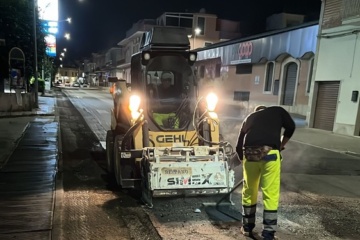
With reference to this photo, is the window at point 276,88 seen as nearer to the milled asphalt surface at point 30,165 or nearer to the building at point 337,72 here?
the building at point 337,72

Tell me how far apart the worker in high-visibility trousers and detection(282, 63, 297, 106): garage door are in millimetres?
16699

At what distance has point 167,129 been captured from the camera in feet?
17.9

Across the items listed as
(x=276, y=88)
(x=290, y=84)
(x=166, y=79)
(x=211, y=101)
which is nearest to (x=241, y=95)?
(x=276, y=88)

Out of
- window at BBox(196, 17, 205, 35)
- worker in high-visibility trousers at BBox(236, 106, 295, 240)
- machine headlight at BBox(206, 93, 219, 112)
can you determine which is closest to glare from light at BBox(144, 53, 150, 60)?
machine headlight at BBox(206, 93, 219, 112)

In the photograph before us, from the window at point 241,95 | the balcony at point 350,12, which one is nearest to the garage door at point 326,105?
the balcony at point 350,12

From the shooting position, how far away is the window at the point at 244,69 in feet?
80.1

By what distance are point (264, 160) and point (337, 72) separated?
12.5 m

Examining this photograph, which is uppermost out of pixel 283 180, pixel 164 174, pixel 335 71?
pixel 335 71

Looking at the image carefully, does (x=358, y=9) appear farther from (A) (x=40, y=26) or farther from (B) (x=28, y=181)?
(A) (x=40, y=26)

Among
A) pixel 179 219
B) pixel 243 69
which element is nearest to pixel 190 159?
pixel 179 219

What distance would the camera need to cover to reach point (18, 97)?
50.2 ft

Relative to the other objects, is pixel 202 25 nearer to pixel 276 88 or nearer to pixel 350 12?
pixel 276 88

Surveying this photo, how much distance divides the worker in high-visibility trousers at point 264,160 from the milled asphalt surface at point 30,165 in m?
2.52

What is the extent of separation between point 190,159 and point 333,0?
13898mm
